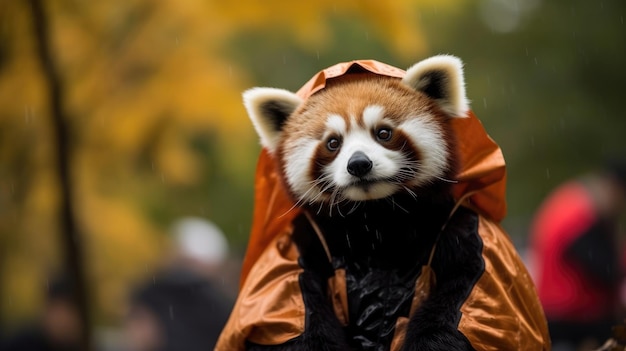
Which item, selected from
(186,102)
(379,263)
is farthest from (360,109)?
(186,102)

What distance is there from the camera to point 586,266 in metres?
6.00

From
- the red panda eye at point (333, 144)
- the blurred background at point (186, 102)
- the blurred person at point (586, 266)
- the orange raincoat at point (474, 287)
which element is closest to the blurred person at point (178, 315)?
the blurred background at point (186, 102)

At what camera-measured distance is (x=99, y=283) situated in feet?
31.5

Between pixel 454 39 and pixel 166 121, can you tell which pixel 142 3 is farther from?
pixel 454 39

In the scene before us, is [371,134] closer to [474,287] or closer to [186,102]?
[474,287]

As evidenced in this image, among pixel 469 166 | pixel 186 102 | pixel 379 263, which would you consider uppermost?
pixel 469 166

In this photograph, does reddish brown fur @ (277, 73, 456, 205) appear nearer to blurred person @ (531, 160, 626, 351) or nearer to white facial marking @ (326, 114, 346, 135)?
white facial marking @ (326, 114, 346, 135)

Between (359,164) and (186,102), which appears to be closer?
(359,164)

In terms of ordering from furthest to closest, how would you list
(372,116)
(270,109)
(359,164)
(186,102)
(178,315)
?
(178,315) → (186,102) → (270,109) → (372,116) → (359,164)

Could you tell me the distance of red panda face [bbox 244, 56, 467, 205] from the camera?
315 cm

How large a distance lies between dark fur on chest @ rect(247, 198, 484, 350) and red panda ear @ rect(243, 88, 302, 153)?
408 millimetres

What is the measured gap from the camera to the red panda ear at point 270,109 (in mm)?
3482

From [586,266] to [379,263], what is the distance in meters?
3.16

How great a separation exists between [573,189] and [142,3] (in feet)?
11.4
